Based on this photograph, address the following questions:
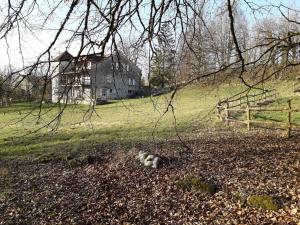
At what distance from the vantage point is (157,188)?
9516 millimetres

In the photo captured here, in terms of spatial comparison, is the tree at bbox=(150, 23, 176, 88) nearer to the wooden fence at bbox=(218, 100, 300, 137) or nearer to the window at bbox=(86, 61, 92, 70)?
the window at bbox=(86, 61, 92, 70)

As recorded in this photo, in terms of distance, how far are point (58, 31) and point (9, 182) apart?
343 inches

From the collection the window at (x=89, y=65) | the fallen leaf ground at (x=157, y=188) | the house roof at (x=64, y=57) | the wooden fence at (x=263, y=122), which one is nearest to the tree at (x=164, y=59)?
the window at (x=89, y=65)

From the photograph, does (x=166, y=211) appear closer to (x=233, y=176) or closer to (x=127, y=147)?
(x=233, y=176)

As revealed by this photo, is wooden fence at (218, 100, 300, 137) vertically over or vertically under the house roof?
under

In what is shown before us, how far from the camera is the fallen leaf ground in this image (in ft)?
25.7

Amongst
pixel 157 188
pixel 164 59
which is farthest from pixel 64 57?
pixel 157 188

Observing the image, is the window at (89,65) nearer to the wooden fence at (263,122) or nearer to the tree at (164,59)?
the tree at (164,59)

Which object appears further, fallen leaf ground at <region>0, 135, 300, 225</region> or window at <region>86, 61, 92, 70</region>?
fallen leaf ground at <region>0, 135, 300, 225</region>

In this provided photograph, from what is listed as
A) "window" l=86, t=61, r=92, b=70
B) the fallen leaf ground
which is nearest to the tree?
"window" l=86, t=61, r=92, b=70

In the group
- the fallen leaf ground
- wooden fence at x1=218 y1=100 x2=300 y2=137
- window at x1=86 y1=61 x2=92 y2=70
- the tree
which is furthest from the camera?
wooden fence at x1=218 y1=100 x2=300 y2=137

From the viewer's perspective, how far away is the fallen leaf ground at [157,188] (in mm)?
7828

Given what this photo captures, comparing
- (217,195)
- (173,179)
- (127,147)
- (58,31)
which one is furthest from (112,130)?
(58,31)

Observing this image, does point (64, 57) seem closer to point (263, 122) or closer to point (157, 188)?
point (157, 188)
